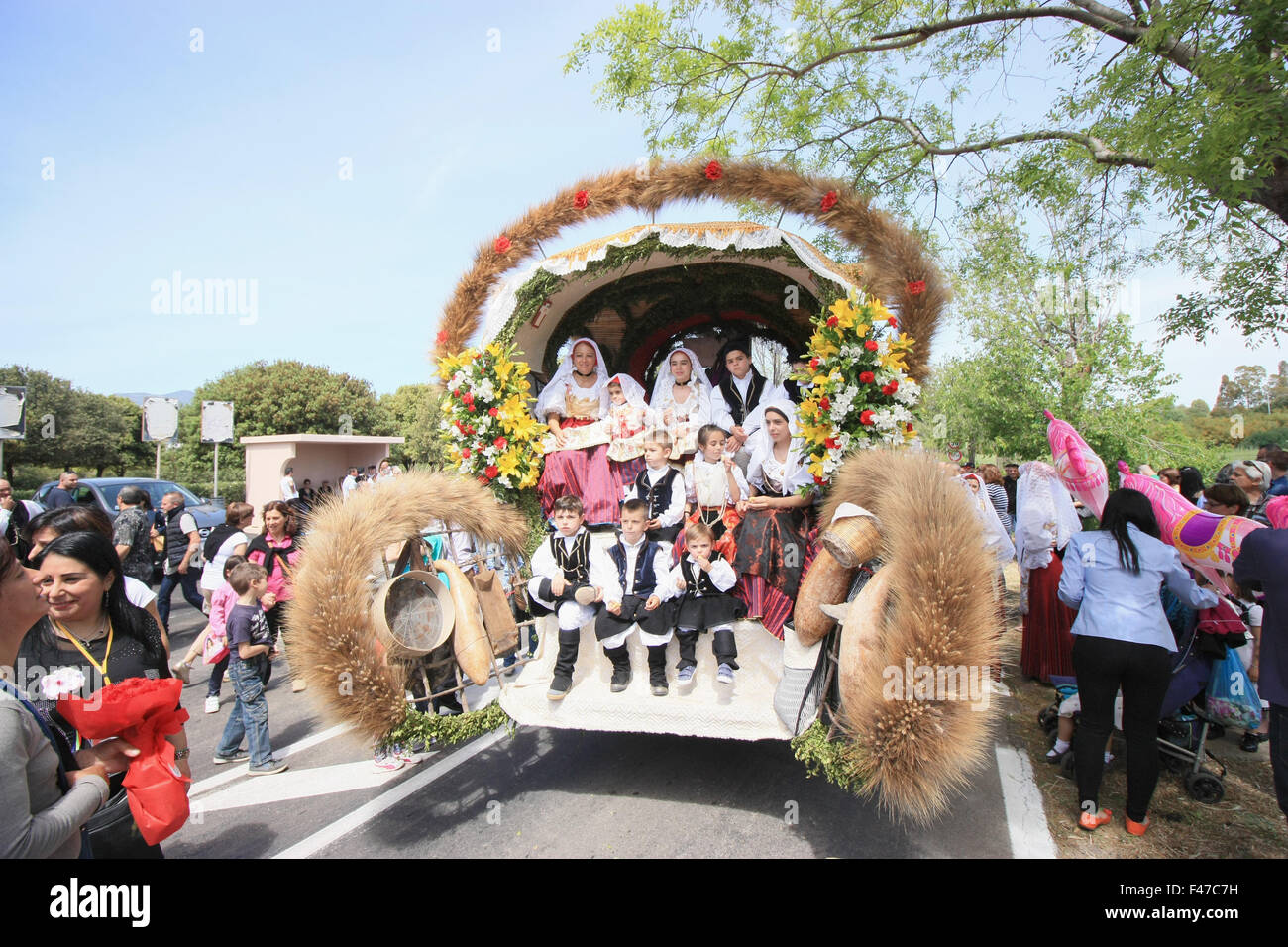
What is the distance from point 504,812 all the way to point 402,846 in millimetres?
568

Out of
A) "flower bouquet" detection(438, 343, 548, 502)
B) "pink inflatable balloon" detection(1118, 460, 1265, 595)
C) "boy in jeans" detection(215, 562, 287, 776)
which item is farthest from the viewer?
"flower bouquet" detection(438, 343, 548, 502)

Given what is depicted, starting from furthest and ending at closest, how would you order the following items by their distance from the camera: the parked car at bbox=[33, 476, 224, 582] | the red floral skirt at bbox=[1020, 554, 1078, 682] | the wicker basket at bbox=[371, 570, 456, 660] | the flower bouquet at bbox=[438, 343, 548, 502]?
the parked car at bbox=[33, 476, 224, 582], the red floral skirt at bbox=[1020, 554, 1078, 682], the flower bouquet at bbox=[438, 343, 548, 502], the wicker basket at bbox=[371, 570, 456, 660]

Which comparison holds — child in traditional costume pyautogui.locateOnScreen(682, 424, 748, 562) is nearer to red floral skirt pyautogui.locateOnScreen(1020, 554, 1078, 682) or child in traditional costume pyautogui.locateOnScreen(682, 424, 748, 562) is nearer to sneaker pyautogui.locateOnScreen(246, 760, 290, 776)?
red floral skirt pyautogui.locateOnScreen(1020, 554, 1078, 682)

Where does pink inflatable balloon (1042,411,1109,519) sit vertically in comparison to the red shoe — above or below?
above

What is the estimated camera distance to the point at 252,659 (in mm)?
4387

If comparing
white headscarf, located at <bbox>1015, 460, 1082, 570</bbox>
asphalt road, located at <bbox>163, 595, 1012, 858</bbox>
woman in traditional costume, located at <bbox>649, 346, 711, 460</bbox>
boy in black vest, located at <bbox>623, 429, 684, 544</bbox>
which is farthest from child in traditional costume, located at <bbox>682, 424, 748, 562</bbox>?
white headscarf, located at <bbox>1015, 460, 1082, 570</bbox>

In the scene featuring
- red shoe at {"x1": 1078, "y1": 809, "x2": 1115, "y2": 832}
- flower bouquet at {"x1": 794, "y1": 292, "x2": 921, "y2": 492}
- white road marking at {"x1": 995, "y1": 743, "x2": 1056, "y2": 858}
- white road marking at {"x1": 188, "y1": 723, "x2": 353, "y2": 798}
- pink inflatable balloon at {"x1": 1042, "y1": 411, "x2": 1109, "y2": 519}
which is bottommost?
white road marking at {"x1": 188, "y1": 723, "x2": 353, "y2": 798}

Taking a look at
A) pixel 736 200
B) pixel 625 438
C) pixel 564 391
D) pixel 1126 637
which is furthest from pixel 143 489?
pixel 1126 637

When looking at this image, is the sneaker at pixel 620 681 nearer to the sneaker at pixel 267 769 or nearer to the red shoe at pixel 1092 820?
the sneaker at pixel 267 769

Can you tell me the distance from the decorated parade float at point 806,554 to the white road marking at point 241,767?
34.4 inches

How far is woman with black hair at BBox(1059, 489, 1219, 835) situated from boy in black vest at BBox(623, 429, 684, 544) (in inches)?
91.5

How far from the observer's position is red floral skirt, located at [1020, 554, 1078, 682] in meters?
5.69

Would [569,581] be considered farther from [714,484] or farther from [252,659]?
[252,659]
